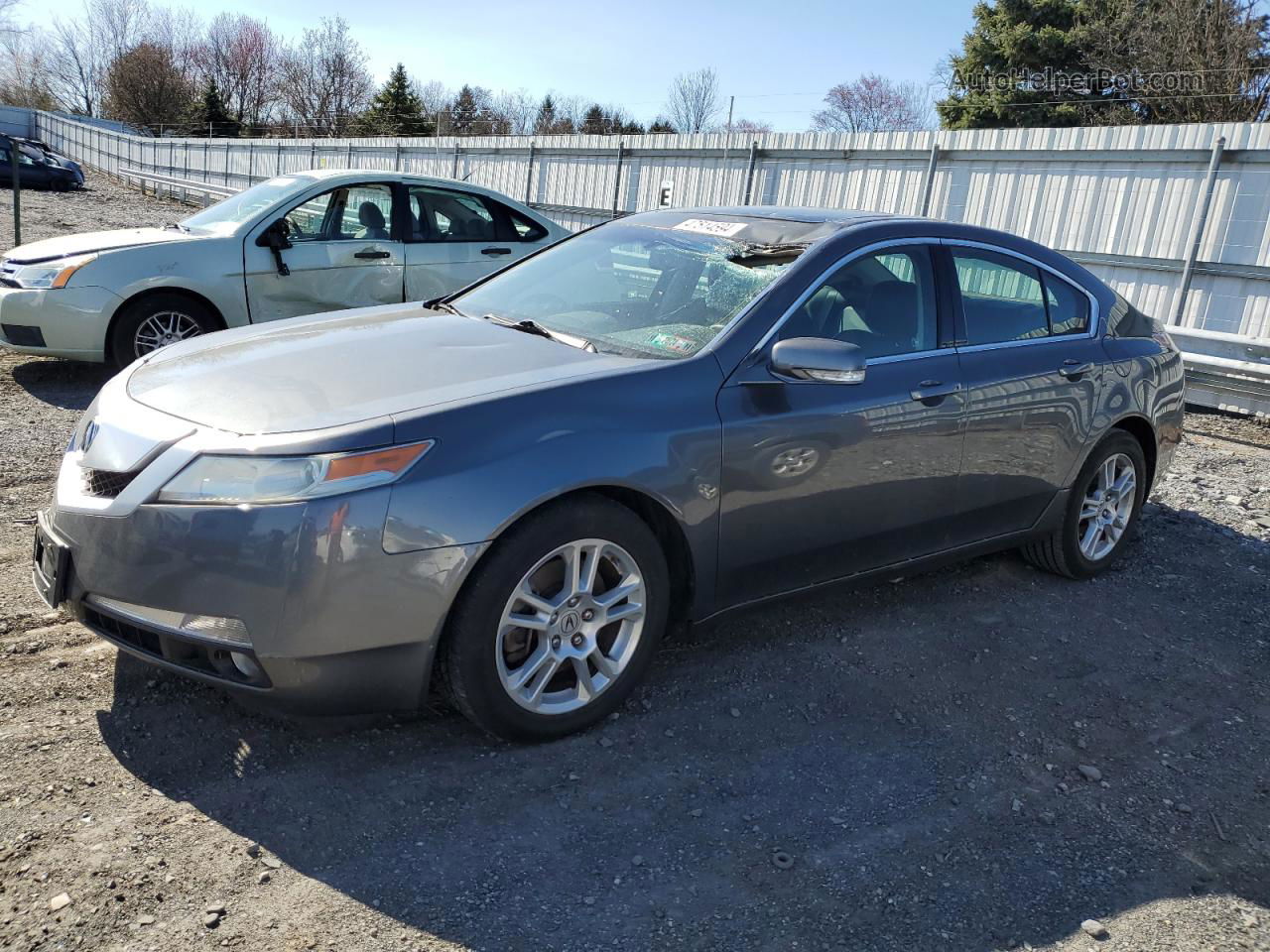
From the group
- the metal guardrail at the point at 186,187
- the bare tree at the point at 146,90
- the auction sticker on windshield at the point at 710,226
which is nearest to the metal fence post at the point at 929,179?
the auction sticker on windshield at the point at 710,226

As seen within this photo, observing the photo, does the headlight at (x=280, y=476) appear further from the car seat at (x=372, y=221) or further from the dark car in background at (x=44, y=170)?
the dark car in background at (x=44, y=170)

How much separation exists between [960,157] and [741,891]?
1112cm

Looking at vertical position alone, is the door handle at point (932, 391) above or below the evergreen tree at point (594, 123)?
below

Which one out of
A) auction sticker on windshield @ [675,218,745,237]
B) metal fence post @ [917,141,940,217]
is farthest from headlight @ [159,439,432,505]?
metal fence post @ [917,141,940,217]

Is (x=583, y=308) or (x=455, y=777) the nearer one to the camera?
(x=455, y=777)

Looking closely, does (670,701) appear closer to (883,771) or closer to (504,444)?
(883,771)

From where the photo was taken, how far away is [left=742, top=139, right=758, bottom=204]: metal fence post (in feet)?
48.1

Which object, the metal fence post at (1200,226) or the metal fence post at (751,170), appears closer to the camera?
the metal fence post at (1200,226)

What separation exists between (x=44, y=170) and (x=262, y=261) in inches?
1101

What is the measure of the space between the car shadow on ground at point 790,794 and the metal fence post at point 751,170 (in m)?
11.5

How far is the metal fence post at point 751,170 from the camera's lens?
577 inches

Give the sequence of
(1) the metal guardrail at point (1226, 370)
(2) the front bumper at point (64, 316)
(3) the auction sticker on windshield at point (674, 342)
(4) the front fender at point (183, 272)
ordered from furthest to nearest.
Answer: (1) the metal guardrail at point (1226, 370)
(4) the front fender at point (183, 272)
(2) the front bumper at point (64, 316)
(3) the auction sticker on windshield at point (674, 342)

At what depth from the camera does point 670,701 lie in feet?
11.8

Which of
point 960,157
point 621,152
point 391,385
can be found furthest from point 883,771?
point 621,152
